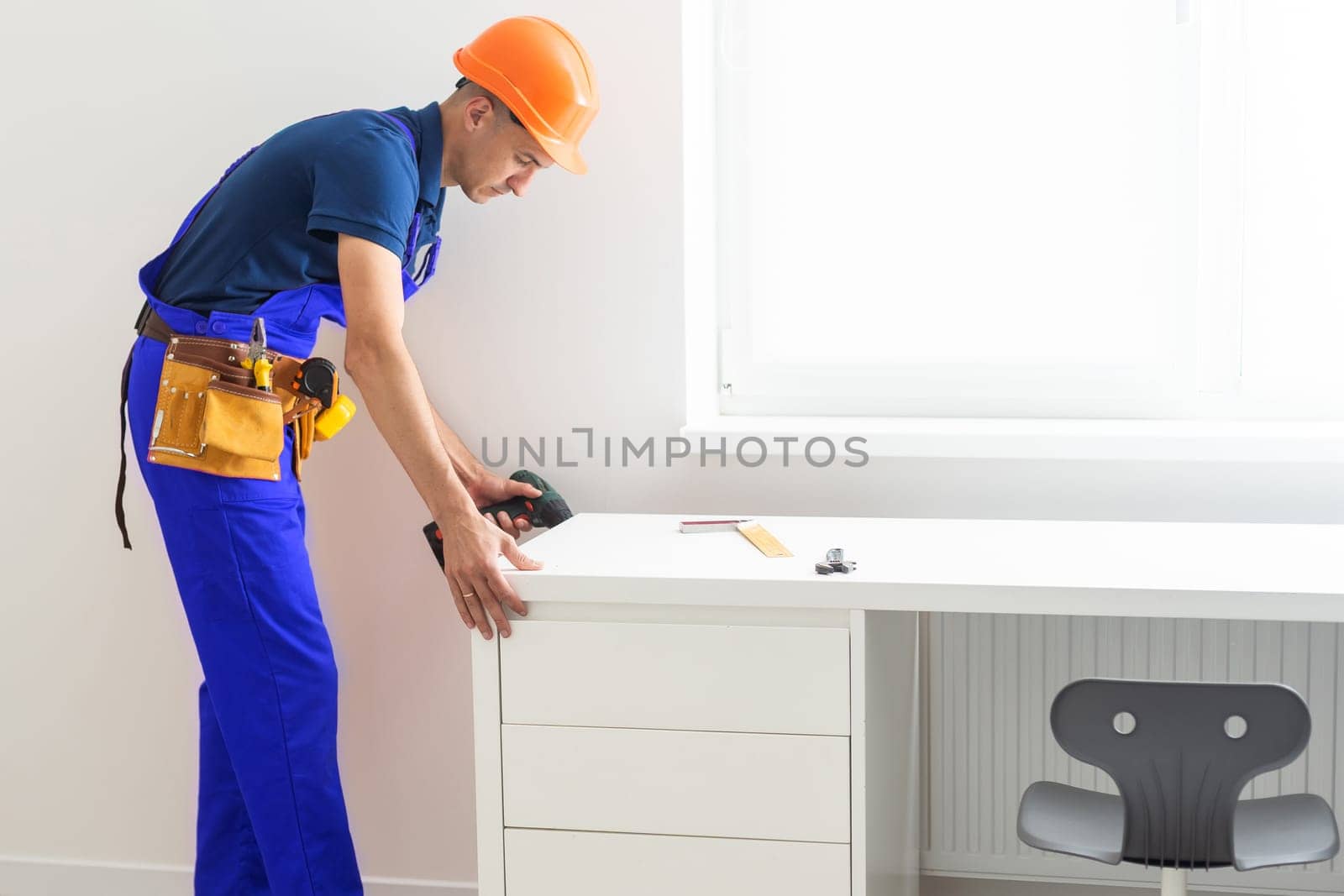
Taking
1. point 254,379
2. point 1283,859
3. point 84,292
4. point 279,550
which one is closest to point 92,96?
point 84,292

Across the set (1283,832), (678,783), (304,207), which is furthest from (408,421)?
(1283,832)

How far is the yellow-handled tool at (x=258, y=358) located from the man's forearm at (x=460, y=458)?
1.16ft

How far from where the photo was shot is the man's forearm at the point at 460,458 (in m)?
1.94

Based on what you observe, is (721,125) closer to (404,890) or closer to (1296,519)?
(1296,519)

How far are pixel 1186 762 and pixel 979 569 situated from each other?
13.0 inches

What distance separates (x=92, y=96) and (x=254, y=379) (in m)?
0.86

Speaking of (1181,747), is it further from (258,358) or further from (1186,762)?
(258,358)

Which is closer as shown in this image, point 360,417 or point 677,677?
point 677,677

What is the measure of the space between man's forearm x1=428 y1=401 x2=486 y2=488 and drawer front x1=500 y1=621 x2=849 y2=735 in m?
0.50

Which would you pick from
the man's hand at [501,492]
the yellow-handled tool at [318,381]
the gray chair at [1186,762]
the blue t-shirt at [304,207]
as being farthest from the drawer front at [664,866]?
the blue t-shirt at [304,207]

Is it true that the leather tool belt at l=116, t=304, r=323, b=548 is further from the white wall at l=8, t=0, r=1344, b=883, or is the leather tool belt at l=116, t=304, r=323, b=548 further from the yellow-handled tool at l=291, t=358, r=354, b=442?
the white wall at l=8, t=0, r=1344, b=883

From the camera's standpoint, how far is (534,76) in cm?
162

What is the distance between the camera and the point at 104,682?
223cm

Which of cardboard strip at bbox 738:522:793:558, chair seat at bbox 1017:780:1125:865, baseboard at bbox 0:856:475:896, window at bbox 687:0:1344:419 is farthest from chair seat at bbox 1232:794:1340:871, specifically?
baseboard at bbox 0:856:475:896
